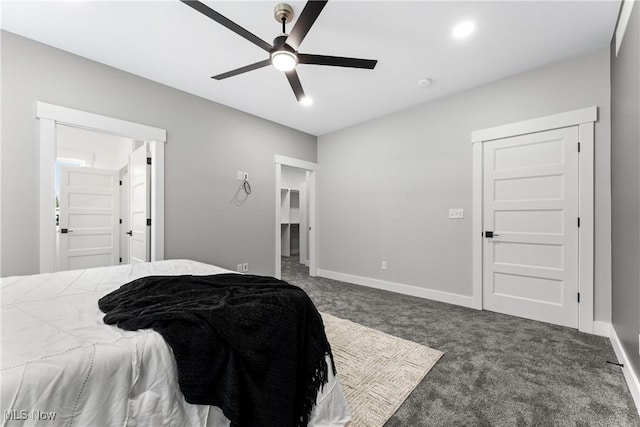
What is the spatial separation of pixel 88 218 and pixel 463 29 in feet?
17.8

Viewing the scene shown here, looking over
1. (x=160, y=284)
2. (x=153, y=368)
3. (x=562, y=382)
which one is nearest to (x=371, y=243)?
(x=562, y=382)

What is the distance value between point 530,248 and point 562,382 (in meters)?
1.49

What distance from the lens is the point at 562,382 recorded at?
1.76 m

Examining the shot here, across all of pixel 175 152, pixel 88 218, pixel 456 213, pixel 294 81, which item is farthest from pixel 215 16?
pixel 88 218

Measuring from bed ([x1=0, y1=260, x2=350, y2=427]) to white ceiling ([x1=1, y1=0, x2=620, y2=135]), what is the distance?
2.20 m

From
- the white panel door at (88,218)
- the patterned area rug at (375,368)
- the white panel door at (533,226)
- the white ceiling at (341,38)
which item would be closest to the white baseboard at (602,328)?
the white panel door at (533,226)

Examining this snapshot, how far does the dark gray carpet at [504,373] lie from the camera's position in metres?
1.47

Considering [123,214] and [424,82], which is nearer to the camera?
[424,82]

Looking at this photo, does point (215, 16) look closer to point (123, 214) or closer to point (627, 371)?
point (627, 371)

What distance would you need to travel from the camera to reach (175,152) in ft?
10.6

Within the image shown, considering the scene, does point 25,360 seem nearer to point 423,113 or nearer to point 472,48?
point 472,48

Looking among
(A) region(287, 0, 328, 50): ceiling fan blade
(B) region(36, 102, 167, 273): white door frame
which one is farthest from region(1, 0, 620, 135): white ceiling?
(B) region(36, 102, 167, 273): white door frame

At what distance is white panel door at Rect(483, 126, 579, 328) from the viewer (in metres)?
2.63

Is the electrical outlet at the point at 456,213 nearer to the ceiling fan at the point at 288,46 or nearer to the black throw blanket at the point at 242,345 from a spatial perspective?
the ceiling fan at the point at 288,46
